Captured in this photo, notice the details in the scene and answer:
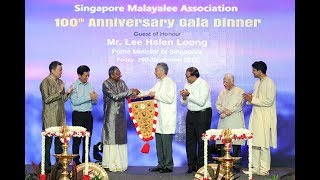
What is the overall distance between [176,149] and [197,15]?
1.81 metres

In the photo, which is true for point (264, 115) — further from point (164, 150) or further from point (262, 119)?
Answer: point (164, 150)

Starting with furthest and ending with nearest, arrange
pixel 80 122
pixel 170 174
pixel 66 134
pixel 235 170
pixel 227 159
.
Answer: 1. pixel 80 122
2. pixel 235 170
3. pixel 170 174
4. pixel 66 134
5. pixel 227 159

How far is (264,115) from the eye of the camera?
37.2 feet

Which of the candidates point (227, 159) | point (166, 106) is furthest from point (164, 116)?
point (227, 159)

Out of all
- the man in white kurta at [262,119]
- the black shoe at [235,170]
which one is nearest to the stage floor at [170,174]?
the black shoe at [235,170]

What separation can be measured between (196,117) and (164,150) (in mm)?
613

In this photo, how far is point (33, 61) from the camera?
11453mm

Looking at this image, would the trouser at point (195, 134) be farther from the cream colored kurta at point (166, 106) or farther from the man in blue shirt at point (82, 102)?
the man in blue shirt at point (82, 102)

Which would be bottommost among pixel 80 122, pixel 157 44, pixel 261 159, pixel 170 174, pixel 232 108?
pixel 170 174

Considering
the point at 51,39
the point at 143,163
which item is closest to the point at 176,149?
the point at 143,163

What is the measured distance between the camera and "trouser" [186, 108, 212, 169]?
11227 millimetres

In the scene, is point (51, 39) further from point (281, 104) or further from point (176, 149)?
point (281, 104)

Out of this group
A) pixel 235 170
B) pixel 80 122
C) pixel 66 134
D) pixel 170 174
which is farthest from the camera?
pixel 80 122

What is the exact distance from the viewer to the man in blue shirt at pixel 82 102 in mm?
11438
